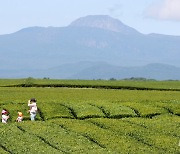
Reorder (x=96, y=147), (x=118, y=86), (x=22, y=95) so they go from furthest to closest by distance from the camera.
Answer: (x=118, y=86) → (x=22, y=95) → (x=96, y=147)

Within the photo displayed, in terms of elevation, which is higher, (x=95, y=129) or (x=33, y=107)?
(x=33, y=107)

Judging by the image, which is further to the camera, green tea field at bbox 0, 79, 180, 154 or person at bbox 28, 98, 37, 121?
person at bbox 28, 98, 37, 121

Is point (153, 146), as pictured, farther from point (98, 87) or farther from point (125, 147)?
point (98, 87)

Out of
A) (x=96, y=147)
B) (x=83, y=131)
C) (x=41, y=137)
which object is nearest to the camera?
(x=96, y=147)

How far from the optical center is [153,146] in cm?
3209

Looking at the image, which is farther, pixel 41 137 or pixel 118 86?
pixel 118 86

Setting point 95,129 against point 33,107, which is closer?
point 95,129

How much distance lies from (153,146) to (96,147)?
12.9 ft

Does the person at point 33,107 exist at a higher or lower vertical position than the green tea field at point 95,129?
higher

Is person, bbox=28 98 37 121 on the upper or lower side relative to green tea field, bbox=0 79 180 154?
upper

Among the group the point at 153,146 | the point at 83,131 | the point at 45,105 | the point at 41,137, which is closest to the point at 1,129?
the point at 41,137

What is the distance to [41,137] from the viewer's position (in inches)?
1331

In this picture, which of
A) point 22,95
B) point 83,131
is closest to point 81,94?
point 22,95

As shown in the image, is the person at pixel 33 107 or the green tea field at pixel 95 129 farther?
the person at pixel 33 107
